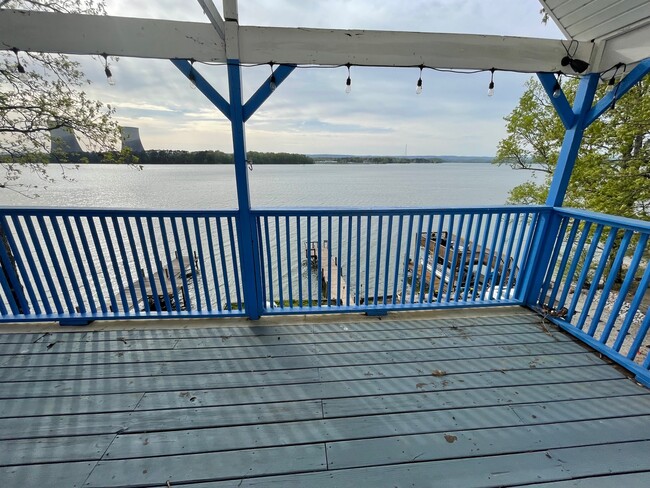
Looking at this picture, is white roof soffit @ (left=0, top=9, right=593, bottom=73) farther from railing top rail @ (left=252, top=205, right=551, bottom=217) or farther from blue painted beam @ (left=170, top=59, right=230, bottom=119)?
railing top rail @ (left=252, top=205, right=551, bottom=217)

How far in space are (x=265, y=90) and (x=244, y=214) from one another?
93 cm

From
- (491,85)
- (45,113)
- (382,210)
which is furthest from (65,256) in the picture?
(45,113)

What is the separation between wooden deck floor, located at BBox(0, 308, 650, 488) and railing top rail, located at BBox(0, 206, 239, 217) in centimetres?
99

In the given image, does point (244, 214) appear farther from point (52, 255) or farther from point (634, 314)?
point (634, 314)

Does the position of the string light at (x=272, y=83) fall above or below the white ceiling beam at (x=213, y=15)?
below

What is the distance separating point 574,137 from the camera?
2324 mm

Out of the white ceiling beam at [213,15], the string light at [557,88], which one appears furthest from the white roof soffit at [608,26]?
the white ceiling beam at [213,15]

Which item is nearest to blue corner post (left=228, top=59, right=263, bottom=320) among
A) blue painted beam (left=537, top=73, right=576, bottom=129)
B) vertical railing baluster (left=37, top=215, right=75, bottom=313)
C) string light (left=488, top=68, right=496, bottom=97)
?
vertical railing baluster (left=37, top=215, right=75, bottom=313)

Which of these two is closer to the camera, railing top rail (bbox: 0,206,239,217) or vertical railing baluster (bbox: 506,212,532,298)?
railing top rail (bbox: 0,206,239,217)

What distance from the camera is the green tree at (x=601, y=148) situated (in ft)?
21.9

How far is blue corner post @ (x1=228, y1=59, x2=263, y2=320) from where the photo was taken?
195 centimetres

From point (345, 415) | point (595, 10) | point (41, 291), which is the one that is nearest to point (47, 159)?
point (41, 291)

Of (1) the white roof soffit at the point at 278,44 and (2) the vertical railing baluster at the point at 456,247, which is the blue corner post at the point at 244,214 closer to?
(1) the white roof soffit at the point at 278,44

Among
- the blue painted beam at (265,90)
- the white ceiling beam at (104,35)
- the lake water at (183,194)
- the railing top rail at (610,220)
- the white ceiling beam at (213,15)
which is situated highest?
the white ceiling beam at (213,15)
